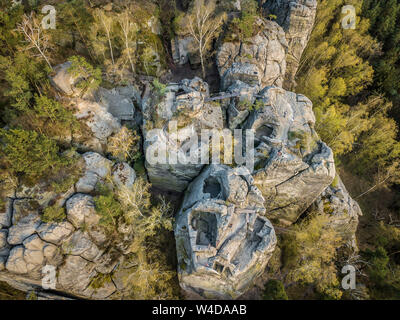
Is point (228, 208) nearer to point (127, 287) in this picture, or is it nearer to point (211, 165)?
point (211, 165)

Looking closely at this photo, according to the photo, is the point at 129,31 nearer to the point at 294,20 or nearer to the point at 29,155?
the point at 29,155

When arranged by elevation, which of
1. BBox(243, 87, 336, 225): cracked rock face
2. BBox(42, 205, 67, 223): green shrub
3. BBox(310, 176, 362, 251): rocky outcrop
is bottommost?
BBox(310, 176, 362, 251): rocky outcrop

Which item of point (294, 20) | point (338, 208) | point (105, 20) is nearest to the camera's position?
point (338, 208)

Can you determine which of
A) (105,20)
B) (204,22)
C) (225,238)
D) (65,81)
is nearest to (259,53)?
(204,22)

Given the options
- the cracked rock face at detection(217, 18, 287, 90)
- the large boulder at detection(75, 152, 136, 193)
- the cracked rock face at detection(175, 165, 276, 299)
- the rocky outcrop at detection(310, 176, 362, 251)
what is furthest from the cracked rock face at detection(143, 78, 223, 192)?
the rocky outcrop at detection(310, 176, 362, 251)

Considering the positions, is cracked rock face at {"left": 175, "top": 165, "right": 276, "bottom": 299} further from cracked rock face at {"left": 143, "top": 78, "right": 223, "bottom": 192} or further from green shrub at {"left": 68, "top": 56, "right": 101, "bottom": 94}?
green shrub at {"left": 68, "top": 56, "right": 101, "bottom": 94}

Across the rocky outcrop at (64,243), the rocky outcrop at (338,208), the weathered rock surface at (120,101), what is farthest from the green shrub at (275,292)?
the weathered rock surface at (120,101)

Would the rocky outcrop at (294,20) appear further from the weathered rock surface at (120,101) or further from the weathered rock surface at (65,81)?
the weathered rock surface at (65,81)
